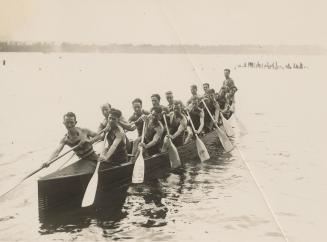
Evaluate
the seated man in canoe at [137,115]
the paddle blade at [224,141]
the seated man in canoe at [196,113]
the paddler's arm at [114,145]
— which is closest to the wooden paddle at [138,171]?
the paddler's arm at [114,145]

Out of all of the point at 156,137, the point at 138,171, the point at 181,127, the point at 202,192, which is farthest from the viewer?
the point at 181,127

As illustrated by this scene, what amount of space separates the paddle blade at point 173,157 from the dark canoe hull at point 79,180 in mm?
92

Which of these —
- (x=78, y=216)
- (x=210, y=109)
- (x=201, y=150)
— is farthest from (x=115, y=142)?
(x=210, y=109)

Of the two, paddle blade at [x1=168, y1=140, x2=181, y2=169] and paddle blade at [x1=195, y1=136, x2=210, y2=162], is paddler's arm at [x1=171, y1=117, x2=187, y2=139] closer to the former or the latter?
paddle blade at [x1=195, y1=136, x2=210, y2=162]

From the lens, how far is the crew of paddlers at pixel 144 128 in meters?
6.57

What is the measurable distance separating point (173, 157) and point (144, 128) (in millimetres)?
808

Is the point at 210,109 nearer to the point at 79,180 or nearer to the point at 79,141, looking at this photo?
the point at 79,141

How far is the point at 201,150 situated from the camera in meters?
8.99

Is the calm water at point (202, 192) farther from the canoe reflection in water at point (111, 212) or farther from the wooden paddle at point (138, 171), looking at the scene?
the wooden paddle at point (138, 171)

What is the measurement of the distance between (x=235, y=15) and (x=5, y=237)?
632 centimetres

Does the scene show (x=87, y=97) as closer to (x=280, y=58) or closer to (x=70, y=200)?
(x=70, y=200)

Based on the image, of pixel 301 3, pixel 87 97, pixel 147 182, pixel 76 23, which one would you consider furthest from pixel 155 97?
pixel 87 97

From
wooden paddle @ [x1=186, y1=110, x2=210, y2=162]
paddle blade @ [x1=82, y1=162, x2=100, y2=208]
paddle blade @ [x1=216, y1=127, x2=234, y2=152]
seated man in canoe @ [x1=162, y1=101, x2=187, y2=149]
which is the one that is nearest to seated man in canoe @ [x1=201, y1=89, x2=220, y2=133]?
paddle blade @ [x1=216, y1=127, x2=234, y2=152]

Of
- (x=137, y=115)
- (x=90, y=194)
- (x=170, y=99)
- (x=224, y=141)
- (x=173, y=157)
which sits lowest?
(x=90, y=194)
